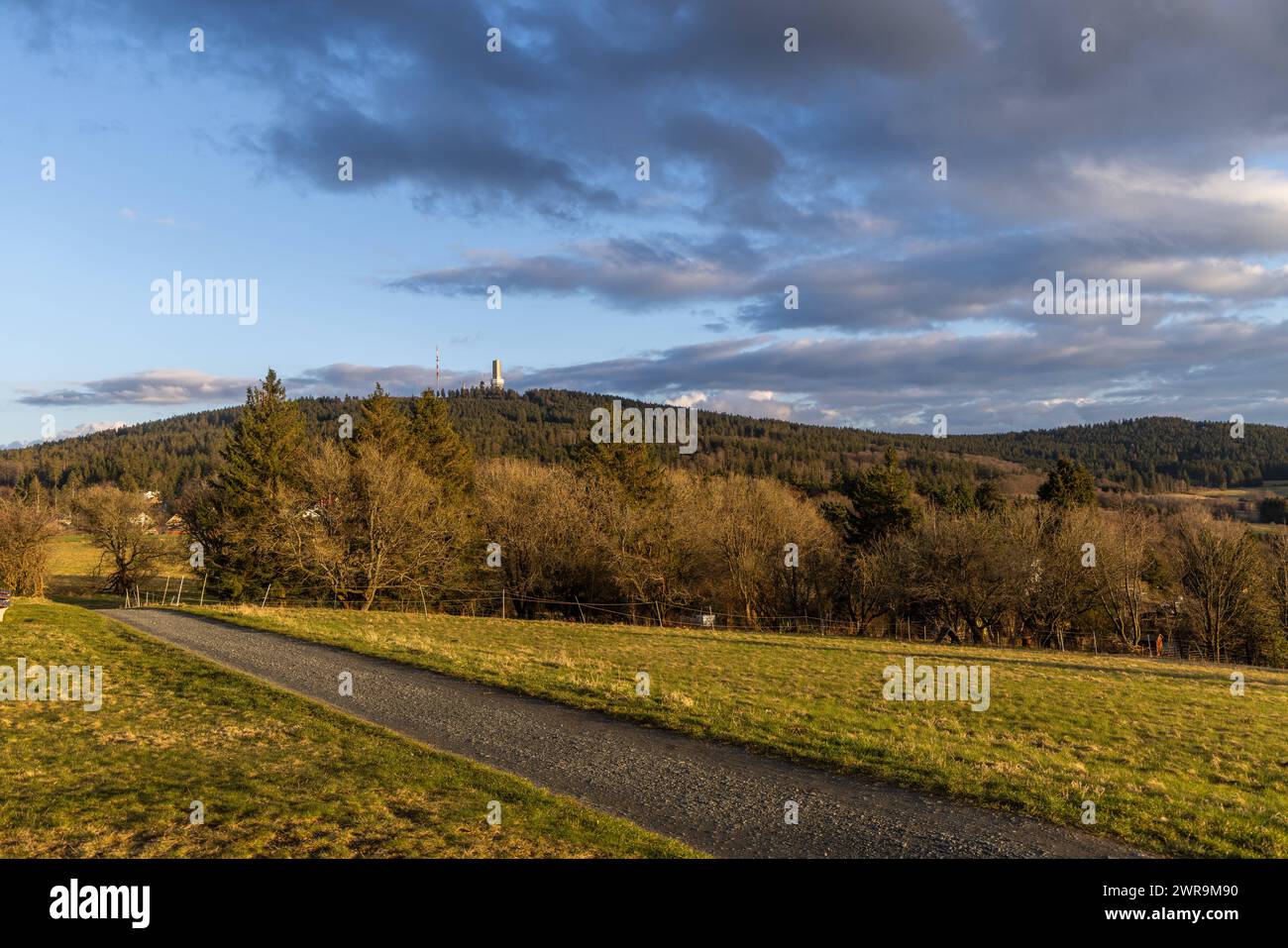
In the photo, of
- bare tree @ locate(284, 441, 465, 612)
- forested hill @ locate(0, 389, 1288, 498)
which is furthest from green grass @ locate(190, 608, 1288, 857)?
forested hill @ locate(0, 389, 1288, 498)

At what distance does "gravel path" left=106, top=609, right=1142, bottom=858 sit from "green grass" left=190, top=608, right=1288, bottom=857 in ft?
2.04

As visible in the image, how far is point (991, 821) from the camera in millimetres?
8695

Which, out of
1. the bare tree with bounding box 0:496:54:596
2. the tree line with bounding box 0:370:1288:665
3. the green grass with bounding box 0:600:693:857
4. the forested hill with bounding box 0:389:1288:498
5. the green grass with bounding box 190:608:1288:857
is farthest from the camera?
the forested hill with bounding box 0:389:1288:498

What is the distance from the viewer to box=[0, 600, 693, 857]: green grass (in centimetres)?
738

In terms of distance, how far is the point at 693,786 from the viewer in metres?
9.91

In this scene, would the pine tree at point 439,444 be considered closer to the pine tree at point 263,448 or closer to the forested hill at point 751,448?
the pine tree at point 263,448

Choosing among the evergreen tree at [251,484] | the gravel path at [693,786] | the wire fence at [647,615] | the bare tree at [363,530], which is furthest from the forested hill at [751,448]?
the gravel path at [693,786]

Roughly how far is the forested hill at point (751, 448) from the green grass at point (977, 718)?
219 feet

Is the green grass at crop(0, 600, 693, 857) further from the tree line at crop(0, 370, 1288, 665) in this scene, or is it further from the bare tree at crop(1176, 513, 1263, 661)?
the bare tree at crop(1176, 513, 1263, 661)

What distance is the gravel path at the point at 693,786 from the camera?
802 centimetres

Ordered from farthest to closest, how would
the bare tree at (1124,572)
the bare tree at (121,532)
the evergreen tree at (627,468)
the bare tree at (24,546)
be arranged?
the bare tree at (121,532), the evergreen tree at (627,468), the bare tree at (24,546), the bare tree at (1124,572)
